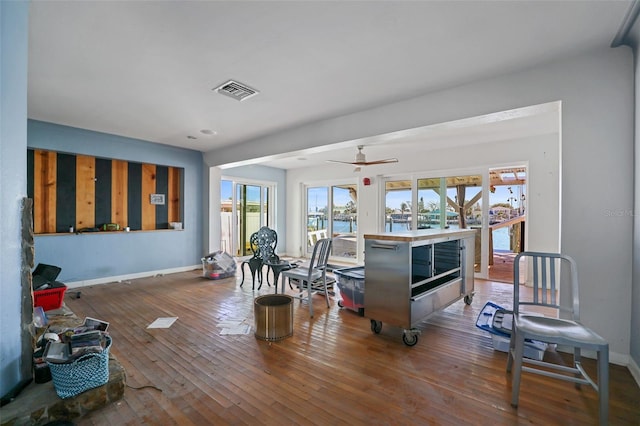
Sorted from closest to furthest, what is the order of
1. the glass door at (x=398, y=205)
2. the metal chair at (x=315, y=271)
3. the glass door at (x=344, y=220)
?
the metal chair at (x=315, y=271) → the glass door at (x=398, y=205) → the glass door at (x=344, y=220)

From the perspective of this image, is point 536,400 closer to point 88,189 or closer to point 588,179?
point 588,179

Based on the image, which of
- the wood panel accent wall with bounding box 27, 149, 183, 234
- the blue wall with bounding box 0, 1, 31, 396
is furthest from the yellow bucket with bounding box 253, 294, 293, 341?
the wood panel accent wall with bounding box 27, 149, 183, 234

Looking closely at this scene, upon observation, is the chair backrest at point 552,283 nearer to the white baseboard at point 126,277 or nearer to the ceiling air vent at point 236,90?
the ceiling air vent at point 236,90

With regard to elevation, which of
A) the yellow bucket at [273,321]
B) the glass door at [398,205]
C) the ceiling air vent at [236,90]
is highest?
the ceiling air vent at [236,90]

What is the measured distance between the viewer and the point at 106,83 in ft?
9.66

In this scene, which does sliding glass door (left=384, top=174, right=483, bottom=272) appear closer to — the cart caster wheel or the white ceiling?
the white ceiling

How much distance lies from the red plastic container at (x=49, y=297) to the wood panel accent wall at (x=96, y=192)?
184 centimetres

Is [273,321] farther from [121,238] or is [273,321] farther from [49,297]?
[121,238]

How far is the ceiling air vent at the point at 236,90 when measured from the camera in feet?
9.80

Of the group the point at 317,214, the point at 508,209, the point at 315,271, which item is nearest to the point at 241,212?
the point at 317,214

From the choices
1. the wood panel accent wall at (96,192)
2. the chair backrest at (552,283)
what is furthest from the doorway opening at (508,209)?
the wood panel accent wall at (96,192)

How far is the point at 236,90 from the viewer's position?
3.12m

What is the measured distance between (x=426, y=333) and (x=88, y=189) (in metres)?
5.69

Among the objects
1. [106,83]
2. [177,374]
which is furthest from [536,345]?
[106,83]
